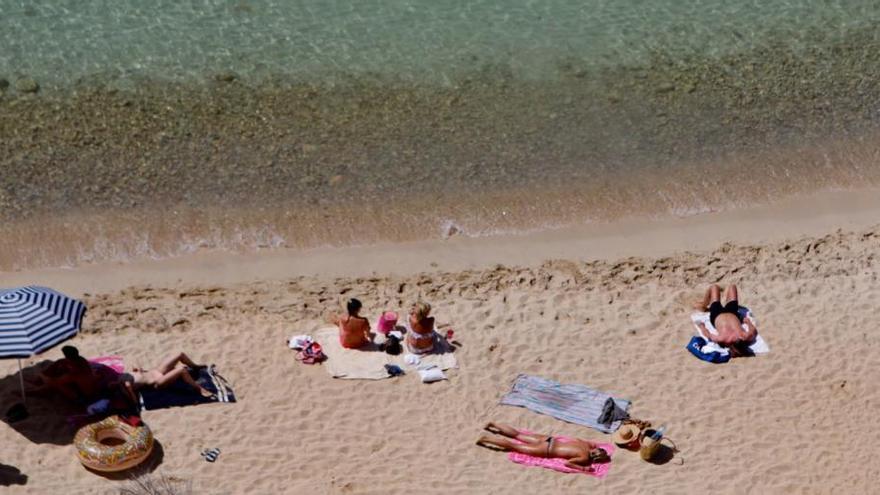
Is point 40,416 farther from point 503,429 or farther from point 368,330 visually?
point 503,429

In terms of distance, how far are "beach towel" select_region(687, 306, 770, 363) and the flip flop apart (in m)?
5.63

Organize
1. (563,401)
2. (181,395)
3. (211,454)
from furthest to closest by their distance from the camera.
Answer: (563,401)
(181,395)
(211,454)

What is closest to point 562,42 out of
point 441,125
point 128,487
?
point 441,125

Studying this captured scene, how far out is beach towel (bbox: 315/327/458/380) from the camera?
47.0 feet

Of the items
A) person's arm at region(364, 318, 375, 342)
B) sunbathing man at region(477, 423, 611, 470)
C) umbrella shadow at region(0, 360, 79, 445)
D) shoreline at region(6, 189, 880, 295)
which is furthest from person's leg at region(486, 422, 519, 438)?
umbrella shadow at region(0, 360, 79, 445)

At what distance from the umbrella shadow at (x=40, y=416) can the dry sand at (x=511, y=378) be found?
2 cm

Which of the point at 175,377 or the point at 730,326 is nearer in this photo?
the point at 175,377

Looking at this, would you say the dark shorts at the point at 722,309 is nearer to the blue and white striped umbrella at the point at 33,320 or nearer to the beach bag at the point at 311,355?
the beach bag at the point at 311,355

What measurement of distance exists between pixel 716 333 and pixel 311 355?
15.7 feet

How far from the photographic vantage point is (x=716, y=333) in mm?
15102

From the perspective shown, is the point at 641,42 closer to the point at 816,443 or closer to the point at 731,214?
the point at 731,214

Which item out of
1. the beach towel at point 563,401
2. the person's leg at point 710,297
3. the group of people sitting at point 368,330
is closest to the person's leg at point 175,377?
the group of people sitting at point 368,330

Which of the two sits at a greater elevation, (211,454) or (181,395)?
(181,395)

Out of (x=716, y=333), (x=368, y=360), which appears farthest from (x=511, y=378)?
(x=716, y=333)
